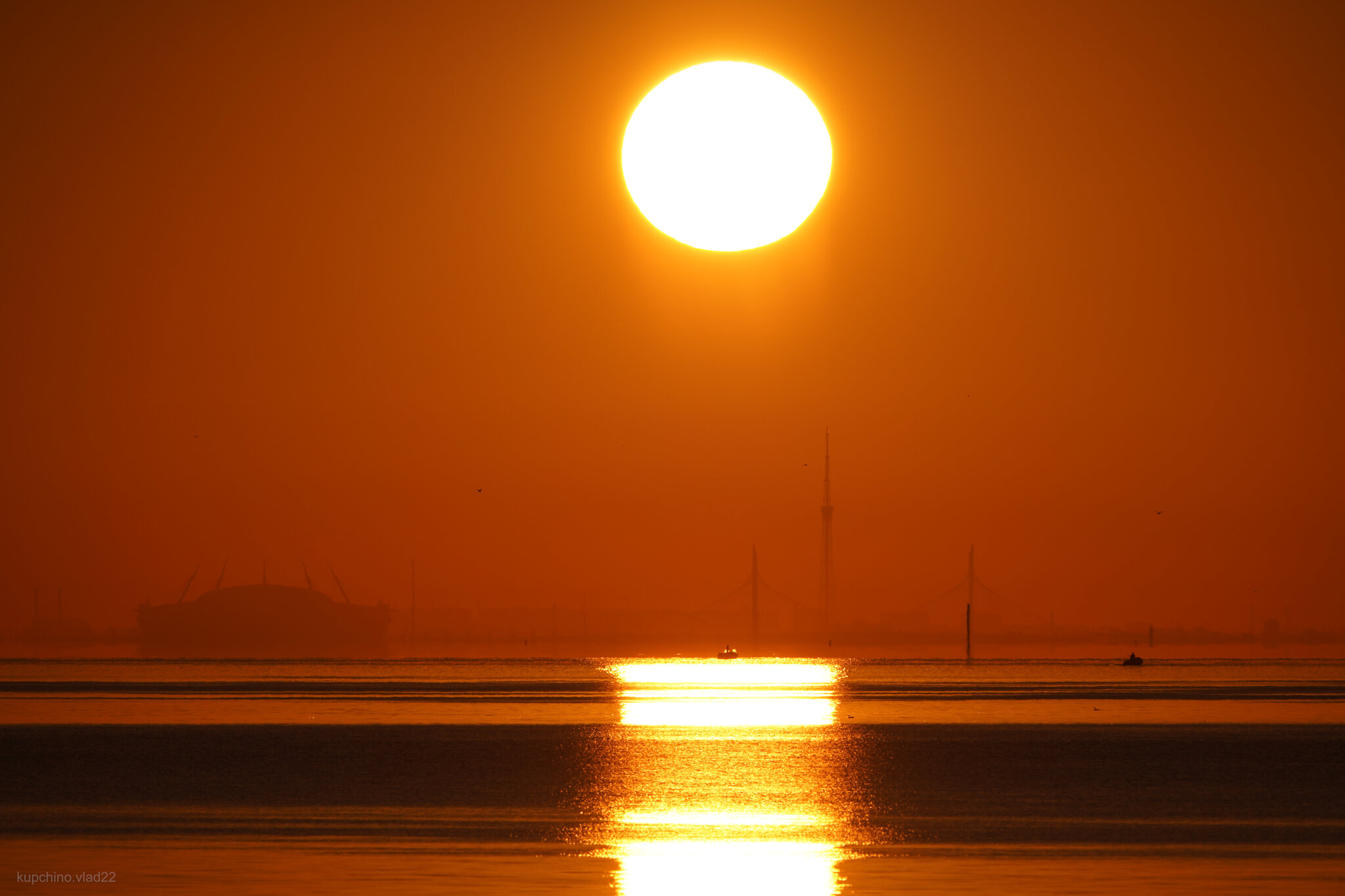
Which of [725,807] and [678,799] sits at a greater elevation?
[678,799]

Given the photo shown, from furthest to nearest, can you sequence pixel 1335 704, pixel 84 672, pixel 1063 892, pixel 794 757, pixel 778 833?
pixel 84 672, pixel 1335 704, pixel 794 757, pixel 778 833, pixel 1063 892

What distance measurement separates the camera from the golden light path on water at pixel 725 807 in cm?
2616

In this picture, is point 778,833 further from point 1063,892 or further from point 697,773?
point 697,773

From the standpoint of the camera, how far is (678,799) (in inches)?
1478

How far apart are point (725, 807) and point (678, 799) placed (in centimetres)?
202

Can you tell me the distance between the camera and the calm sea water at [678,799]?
26484 mm

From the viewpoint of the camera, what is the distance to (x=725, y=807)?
35.8 m

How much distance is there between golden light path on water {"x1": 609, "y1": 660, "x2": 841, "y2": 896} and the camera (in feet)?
85.8

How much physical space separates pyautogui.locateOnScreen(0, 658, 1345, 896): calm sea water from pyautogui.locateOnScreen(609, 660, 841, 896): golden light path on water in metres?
0.12

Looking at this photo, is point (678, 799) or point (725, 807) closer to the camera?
point (725, 807)

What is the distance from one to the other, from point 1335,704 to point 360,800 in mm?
66354

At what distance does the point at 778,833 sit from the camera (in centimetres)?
3150

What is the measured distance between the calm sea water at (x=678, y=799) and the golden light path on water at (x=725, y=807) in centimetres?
12

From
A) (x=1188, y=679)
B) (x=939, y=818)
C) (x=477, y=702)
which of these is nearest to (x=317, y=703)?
(x=477, y=702)
